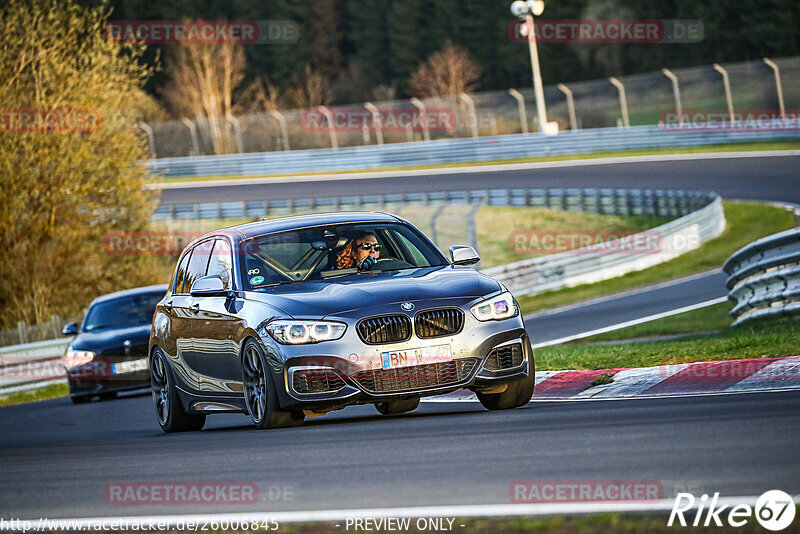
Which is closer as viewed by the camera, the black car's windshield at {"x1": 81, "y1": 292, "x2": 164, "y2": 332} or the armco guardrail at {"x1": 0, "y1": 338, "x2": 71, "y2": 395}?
the black car's windshield at {"x1": 81, "y1": 292, "x2": 164, "y2": 332}

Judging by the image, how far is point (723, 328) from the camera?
16984mm

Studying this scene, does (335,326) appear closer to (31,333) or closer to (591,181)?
(31,333)

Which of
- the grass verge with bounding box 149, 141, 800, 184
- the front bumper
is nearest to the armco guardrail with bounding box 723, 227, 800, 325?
the front bumper

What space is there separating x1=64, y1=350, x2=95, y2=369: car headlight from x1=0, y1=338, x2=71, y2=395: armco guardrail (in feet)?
13.9

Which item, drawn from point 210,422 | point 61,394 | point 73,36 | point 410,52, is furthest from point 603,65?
point 210,422

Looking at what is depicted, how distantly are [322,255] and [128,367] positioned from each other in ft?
28.0

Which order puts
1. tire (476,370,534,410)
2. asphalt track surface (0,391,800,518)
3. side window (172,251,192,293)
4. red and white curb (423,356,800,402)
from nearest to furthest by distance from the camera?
asphalt track surface (0,391,800,518) → red and white curb (423,356,800,402) → tire (476,370,534,410) → side window (172,251,192,293)

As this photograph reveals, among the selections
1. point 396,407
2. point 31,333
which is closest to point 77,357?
point 31,333

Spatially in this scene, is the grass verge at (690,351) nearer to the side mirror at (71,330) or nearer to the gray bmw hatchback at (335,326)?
the gray bmw hatchback at (335,326)

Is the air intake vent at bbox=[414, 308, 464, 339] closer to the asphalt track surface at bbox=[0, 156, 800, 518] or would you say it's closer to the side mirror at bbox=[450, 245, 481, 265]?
the asphalt track surface at bbox=[0, 156, 800, 518]

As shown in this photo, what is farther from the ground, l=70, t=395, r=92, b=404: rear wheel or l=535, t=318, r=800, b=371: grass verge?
l=535, t=318, r=800, b=371: grass verge

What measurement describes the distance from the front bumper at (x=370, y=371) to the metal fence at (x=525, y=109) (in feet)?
116

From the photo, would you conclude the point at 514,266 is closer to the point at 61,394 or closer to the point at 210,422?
the point at 61,394

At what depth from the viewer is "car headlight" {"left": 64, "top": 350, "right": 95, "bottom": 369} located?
17.7 m
